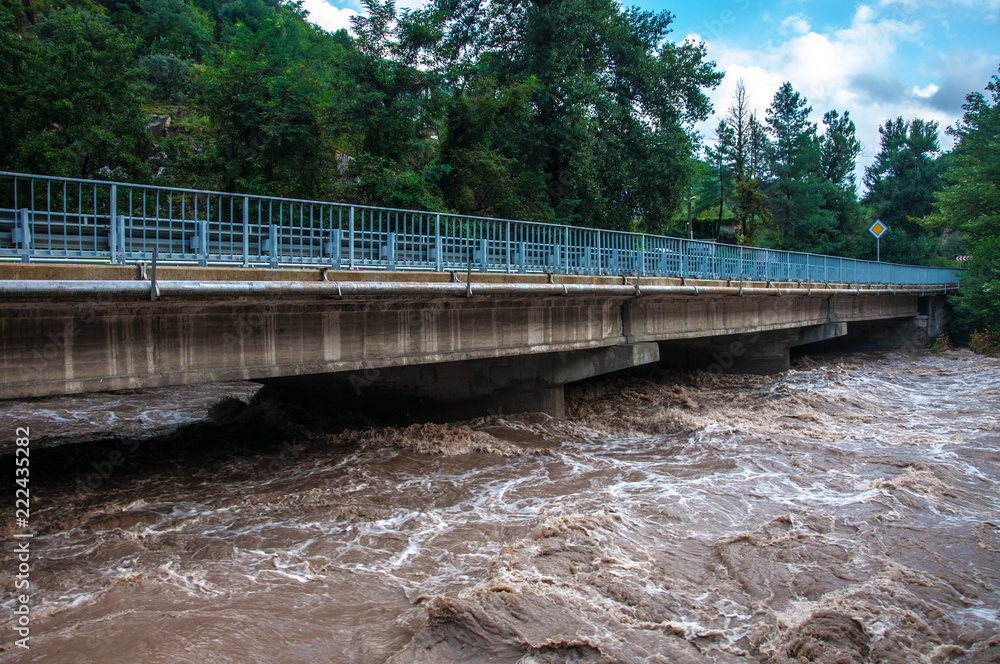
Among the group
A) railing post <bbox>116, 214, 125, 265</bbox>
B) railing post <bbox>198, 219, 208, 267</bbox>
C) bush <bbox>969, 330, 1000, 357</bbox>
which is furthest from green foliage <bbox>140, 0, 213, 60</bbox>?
bush <bbox>969, 330, 1000, 357</bbox>

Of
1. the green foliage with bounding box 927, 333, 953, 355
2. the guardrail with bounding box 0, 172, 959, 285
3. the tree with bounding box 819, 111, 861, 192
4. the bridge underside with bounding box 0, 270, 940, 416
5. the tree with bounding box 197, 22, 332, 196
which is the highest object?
the tree with bounding box 819, 111, 861, 192

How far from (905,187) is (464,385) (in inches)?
2336

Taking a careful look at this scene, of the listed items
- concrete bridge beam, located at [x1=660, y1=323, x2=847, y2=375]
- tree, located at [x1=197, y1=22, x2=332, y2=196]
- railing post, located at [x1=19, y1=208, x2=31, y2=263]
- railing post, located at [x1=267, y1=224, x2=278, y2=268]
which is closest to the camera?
railing post, located at [x1=19, y1=208, x2=31, y2=263]

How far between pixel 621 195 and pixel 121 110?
1929 cm

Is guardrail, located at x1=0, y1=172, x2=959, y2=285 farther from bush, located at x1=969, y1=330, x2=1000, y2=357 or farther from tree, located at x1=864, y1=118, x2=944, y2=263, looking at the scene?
tree, located at x1=864, y1=118, x2=944, y2=263

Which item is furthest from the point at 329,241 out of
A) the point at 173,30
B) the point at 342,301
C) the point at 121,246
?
the point at 173,30

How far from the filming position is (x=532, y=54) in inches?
1021

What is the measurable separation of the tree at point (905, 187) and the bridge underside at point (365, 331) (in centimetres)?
4259

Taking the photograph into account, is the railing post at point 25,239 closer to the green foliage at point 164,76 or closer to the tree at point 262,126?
the tree at point 262,126

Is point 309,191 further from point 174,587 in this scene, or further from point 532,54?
point 174,587

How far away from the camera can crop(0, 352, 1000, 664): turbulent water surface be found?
5375mm

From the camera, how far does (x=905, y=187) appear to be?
186ft

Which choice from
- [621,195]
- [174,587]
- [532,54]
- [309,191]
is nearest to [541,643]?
[174,587]

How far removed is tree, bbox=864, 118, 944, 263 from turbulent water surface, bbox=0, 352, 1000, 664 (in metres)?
47.5
